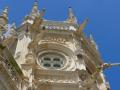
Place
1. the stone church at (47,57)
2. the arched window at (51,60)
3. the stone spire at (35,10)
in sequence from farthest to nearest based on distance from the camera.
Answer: the stone spire at (35,10) < the arched window at (51,60) < the stone church at (47,57)

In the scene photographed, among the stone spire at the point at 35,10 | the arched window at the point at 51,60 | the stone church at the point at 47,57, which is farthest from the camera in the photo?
the stone spire at the point at 35,10

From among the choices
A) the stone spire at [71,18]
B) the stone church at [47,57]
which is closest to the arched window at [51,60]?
the stone church at [47,57]

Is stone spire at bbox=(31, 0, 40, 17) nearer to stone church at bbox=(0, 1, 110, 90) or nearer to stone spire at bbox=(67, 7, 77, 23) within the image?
stone church at bbox=(0, 1, 110, 90)

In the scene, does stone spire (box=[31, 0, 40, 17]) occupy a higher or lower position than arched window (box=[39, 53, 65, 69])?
higher

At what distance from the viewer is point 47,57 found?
87.8 ft

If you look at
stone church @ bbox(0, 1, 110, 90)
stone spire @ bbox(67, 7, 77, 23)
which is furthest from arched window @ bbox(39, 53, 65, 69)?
stone spire @ bbox(67, 7, 77, 23)

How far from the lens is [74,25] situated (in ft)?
102

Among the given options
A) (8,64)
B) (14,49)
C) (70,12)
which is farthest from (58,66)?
(70,12)

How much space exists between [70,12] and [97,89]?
13.2m

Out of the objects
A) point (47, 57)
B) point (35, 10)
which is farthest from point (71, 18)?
point (47, 57)

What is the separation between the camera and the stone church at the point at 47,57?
740 inches

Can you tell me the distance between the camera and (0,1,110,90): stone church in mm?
18797

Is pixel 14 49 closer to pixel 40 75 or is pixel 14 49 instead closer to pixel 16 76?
pixel 40 75

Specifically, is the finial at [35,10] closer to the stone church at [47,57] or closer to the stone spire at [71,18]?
the stone church at [47,57]
